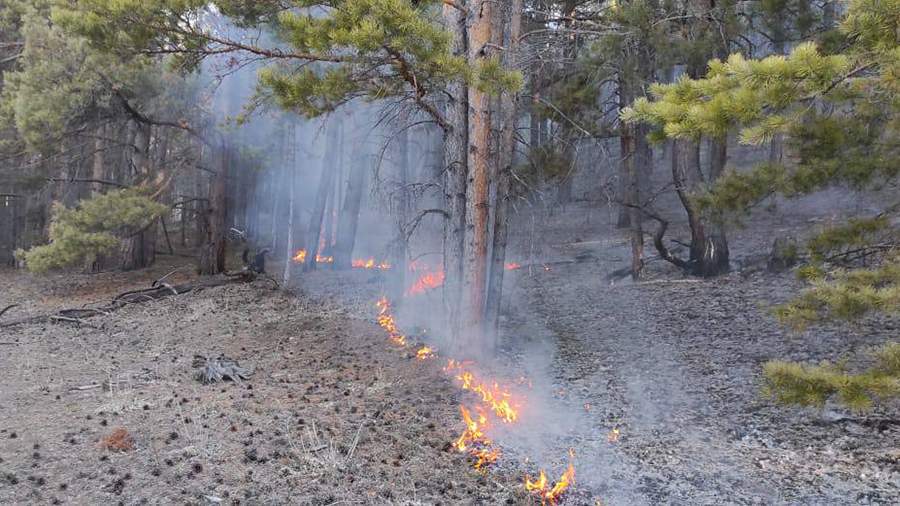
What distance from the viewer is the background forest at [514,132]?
444 centimetres

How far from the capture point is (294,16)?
227 inches

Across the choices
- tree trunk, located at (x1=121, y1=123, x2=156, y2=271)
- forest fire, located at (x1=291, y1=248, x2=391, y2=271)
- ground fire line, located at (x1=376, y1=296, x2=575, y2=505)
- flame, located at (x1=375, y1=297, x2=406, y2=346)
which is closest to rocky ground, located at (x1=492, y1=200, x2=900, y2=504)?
ground fire line, located at (x1=376, y1=296, x2=575, y2=505)

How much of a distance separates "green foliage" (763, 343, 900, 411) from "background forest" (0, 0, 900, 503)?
0.7 inches

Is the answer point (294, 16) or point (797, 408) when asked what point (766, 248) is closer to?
point (797, 408)

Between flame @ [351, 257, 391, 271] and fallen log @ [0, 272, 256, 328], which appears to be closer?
fallen log @ [0, 272, 256, 328]

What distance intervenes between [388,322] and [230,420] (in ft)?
16.9

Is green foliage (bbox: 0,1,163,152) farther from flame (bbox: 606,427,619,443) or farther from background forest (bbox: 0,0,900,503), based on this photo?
flame (bbox: 606,427,619,443)

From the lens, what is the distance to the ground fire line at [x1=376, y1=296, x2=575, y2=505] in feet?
16.5

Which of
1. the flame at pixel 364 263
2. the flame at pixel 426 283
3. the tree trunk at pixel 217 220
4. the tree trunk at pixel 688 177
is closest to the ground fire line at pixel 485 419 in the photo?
the flame at pixel 426 283

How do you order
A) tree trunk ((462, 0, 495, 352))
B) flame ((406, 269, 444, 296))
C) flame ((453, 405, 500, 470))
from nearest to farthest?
flame ((453, 405, 500, 470))
tree trunk ((462, 0, 495, 352))
flame ((406, 269, 444, 296))

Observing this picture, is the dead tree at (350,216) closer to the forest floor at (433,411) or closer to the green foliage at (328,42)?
the forest floor at (433,411)

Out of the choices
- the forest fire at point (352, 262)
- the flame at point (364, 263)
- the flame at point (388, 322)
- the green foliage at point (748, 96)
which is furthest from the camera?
the forest fire at point (352, 262)

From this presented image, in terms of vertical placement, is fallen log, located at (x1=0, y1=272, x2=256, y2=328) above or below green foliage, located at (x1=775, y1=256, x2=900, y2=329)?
below

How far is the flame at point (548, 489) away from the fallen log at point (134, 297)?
10.1 meters
